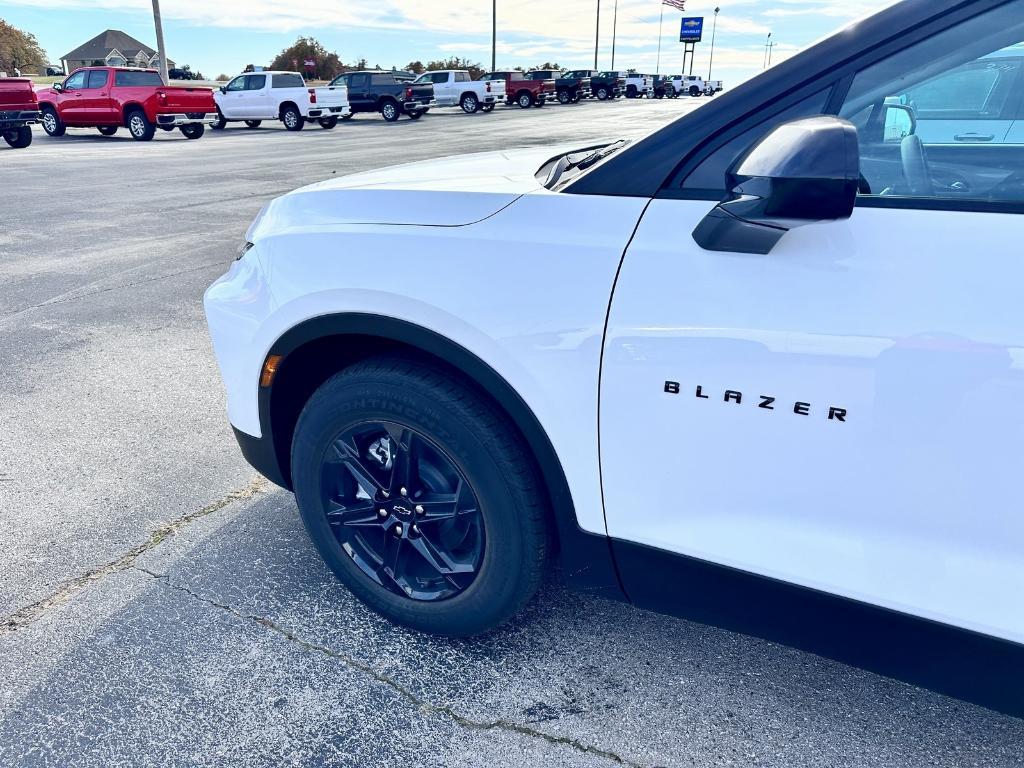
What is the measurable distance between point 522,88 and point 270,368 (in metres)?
40.1

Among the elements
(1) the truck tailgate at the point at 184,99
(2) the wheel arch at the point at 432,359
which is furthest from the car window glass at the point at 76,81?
(2) the wheel arch at the point at 432,359

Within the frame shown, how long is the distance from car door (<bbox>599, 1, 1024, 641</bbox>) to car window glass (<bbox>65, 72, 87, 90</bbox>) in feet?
75.1

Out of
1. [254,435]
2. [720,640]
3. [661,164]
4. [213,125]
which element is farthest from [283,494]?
[213,125]

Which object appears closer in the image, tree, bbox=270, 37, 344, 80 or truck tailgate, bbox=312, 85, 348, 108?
truck tailgate, bbox=312, 85, 348, 108

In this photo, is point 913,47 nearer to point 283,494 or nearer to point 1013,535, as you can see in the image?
point 1013,535

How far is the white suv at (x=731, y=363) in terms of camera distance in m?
1.44

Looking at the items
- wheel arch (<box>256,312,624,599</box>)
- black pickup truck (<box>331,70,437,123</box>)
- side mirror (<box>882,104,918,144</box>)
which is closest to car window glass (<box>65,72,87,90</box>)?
black pickup truck (<box>331,70,437,123</box>)

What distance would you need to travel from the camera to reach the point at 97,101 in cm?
2039

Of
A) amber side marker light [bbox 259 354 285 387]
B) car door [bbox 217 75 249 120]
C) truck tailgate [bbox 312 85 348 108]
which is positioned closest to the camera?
amber side marker light [bbox 259 354 285 387]

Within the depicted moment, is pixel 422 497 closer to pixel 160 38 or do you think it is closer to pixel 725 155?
pixel 725 155

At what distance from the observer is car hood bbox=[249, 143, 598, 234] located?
198 centimetres

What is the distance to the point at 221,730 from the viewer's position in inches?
79.8

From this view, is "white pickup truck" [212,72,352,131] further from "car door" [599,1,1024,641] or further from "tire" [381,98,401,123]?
"car door" [599,1,1024,641]

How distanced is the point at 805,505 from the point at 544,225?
825 millimetres
